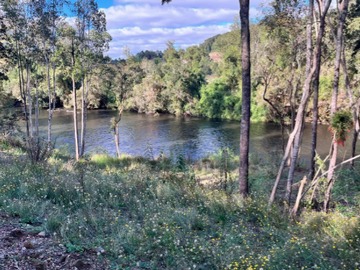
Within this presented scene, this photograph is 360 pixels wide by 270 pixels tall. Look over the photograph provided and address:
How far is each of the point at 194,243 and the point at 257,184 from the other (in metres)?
6.06

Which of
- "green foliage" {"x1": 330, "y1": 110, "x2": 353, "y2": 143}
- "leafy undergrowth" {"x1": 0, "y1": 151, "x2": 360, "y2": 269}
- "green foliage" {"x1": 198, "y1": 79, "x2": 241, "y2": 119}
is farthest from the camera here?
"green foliage" {"x1": 198, "y1": 79, "x2": 241, "y2": 119}

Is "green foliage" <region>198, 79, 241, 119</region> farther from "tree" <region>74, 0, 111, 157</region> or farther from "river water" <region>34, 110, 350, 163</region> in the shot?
"tree" <region>74, 0, 111, 157</region>

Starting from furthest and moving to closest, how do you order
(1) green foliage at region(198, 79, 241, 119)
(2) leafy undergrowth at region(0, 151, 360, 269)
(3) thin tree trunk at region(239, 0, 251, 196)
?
1. (1) green foliage at region(198, 79, 241, 119)
2. (3) thin tree trunk at region(239, 0, 251, 196)
3. (2) leafy undergrowth at region(0, 151, 360, 269)

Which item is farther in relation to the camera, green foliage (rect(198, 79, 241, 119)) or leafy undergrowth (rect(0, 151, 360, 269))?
green foliage (rect(198, 79, 241, 119))

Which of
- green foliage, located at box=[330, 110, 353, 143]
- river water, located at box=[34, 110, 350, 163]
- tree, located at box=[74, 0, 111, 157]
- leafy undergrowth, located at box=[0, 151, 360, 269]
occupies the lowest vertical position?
river water, located at box=[34, 110, 350, 163]

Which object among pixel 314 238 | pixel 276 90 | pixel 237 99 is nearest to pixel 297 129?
pixel 314 238

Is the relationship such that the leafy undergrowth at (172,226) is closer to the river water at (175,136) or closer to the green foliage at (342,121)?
the green foliage at (342,121)

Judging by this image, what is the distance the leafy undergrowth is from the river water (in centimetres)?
1343

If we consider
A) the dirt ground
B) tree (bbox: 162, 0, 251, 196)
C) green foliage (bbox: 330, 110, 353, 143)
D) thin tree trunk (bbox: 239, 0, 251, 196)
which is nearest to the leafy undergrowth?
the dirt ground

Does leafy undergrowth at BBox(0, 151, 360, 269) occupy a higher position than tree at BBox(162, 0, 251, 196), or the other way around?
tree at BBox(162, 0, 251, 196)

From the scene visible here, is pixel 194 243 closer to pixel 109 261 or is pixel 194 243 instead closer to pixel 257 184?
pixel 109 261

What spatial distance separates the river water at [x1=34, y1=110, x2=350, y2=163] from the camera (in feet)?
81.5

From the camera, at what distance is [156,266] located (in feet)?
12.9

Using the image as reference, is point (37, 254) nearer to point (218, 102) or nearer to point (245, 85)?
point (245, 85)
